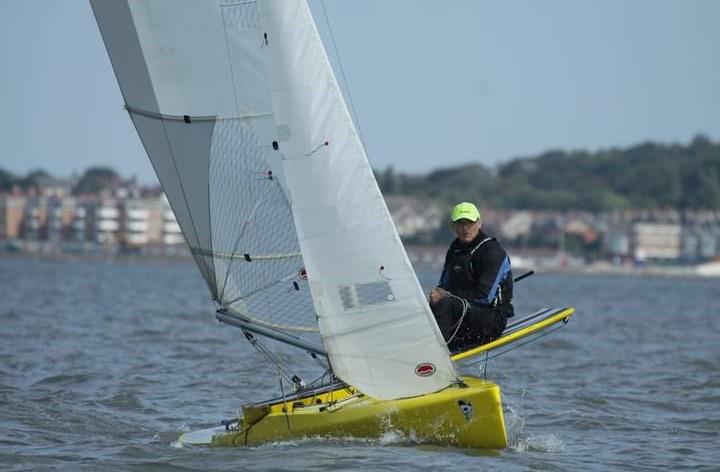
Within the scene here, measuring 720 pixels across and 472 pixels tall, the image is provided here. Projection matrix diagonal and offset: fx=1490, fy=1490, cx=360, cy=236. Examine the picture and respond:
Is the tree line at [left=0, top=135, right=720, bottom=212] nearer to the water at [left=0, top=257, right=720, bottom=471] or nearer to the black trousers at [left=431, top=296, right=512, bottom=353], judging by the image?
the water at [left=0, top=257, right=720, bottom=471]

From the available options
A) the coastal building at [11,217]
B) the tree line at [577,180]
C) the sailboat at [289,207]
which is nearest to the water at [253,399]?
the sailboat at [289,207]

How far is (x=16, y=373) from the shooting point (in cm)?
1491

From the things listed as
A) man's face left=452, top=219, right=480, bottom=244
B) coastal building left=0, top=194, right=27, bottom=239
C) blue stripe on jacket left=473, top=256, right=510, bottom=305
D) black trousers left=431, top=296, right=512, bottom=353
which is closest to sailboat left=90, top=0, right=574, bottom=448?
black trousers left=431, top=296, right=512, bottom=353

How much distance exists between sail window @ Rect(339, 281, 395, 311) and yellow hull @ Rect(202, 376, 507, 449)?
2.39 feet

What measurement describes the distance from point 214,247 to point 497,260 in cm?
198

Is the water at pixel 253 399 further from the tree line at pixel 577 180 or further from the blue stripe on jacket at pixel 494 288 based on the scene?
the tree line at pixel 577 180

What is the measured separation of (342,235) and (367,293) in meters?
0.43

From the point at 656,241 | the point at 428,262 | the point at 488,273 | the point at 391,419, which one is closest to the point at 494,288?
the point at 488,273

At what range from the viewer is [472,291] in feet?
34.7

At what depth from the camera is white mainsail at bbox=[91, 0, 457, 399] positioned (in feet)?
32.2

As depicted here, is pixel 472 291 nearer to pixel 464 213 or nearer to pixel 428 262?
pixel 464 213

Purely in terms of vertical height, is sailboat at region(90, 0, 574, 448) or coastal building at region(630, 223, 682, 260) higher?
coastal building at region(630, 223, 682, 260)

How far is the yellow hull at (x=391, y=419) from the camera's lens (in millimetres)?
9969

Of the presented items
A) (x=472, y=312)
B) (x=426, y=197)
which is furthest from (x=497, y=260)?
(x=426, y=197)
